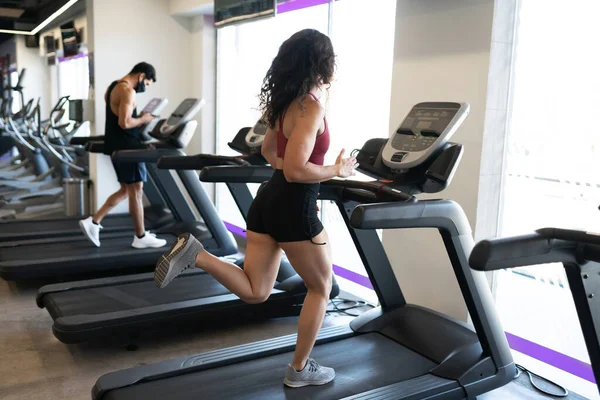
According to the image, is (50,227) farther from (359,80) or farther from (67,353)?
(359,80)

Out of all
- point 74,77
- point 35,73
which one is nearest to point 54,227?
point 74,77

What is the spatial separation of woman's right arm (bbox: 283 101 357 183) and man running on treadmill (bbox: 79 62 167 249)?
2925 millimetres

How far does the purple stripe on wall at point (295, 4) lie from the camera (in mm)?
5258

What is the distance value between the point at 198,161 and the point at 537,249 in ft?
8.98

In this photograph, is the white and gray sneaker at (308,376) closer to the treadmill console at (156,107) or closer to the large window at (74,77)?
the treadmill console at (156,107)

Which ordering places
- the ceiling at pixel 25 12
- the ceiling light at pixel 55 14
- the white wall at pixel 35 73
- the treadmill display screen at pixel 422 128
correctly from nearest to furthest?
the treadmill display screen at pixel 422 128, the ceiling light at pixel 55 14, the ceiling at pixel 25 12, the white wall at pixel 35 73

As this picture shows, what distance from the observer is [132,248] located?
506 centimetres

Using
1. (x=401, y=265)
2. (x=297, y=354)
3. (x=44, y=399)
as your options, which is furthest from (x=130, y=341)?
(x=401, y=265)

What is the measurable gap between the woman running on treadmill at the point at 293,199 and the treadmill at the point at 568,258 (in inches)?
31.4

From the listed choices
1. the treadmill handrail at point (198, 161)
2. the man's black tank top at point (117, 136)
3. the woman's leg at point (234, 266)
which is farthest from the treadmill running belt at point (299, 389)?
the man's black tank top at point (117, 136)

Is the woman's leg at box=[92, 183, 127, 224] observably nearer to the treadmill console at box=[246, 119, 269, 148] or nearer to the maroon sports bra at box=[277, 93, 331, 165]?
the treadmill console at box=[246, 119, 269, 148]

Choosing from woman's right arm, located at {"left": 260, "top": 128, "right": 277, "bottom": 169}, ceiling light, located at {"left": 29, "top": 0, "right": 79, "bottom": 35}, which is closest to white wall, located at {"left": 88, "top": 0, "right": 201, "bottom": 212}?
ceiling light, located at {"left": 29, "top": 0, "right": 79, "bottom": 35}

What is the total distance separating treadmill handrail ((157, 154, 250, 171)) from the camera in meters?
4.03

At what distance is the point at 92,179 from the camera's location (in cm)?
687
